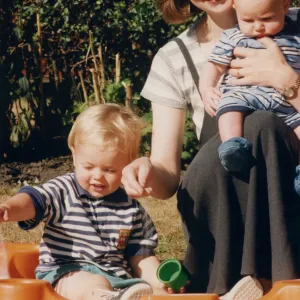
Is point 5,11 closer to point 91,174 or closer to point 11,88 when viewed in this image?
point 11,88

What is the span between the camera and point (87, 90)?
7.17 m

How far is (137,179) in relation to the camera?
2463 millimetres

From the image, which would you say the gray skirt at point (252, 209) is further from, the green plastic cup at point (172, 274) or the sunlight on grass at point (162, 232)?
the sunlight on grass at point (162, 232)

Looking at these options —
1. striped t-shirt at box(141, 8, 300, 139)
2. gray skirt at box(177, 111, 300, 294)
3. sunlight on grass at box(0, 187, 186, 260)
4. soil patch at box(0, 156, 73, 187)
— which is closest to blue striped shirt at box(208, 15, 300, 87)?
striped t-shirt at box(141, 8, 300, 139)

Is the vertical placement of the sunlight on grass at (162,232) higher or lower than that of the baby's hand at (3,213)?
lower

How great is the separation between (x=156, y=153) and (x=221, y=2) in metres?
0.60

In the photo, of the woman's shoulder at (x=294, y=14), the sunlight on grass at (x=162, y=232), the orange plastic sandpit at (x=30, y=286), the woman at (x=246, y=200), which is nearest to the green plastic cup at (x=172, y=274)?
the woman at (x=246, y=200)

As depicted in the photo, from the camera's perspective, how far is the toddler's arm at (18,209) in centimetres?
257

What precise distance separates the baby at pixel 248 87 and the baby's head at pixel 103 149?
0.32 metres

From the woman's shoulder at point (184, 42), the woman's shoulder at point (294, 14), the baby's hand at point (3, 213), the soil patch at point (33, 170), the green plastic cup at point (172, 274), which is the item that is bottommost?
the soil patch at point (33, 170)

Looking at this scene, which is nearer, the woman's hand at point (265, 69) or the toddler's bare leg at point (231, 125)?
the toddler's bare leg at point (231, 125)

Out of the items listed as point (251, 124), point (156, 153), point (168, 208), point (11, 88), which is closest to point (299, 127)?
point (251, 124)

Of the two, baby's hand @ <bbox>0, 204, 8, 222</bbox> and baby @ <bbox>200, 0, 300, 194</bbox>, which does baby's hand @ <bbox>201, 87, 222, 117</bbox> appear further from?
baby's hand @ <bbox>0, 204, 8, 222</bbox>

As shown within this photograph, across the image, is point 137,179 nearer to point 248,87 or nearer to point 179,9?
point 248,87
